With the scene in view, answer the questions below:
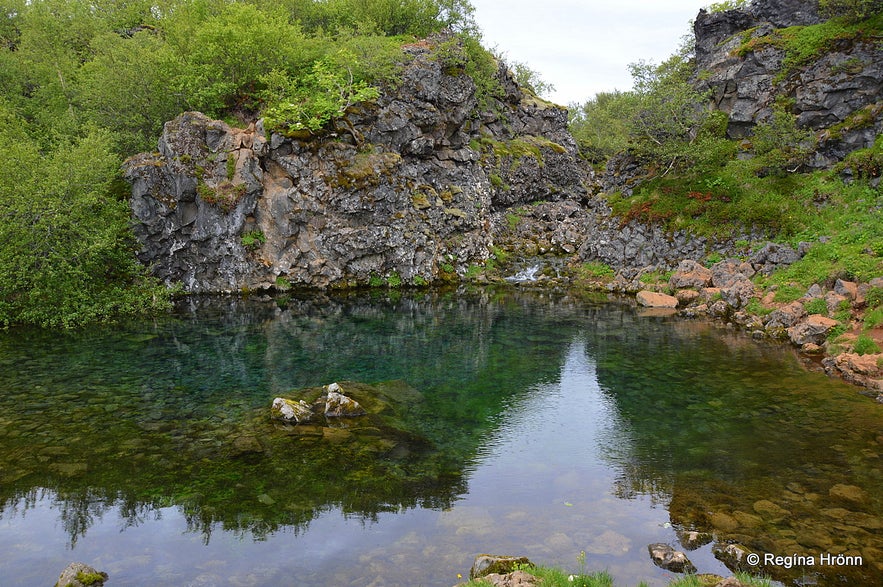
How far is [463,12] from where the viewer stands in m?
61.9

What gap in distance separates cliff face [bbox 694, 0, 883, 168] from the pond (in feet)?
88.5

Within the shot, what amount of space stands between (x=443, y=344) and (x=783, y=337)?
19405 mm

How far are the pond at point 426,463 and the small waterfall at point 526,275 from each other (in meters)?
20.6

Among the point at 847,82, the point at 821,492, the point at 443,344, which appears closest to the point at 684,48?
the point at 847,82

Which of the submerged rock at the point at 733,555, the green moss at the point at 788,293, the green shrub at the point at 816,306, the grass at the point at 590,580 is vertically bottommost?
the submerged rock at the point at 733,555

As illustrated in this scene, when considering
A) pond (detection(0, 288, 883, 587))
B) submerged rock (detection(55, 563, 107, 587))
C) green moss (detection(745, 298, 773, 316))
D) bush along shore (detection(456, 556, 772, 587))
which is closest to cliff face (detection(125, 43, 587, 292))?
pond (detection(0, 288, 883, 587))

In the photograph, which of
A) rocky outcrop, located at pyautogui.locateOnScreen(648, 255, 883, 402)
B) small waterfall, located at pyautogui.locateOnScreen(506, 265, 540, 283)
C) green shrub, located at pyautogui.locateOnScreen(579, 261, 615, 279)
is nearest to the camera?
rocky outcrop, located at pyautogui.locateOnScreen(648, 255, 883, 402)

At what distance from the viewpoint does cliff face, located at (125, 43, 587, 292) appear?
40.7m

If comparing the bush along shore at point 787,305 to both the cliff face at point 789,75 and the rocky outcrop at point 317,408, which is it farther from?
the rocky outcrop at point 317,408

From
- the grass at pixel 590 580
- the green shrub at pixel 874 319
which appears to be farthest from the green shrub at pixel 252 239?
the green shrub at pixel 874 319

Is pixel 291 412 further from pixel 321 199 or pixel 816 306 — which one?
pixel 816 306

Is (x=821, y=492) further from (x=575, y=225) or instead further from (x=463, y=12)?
(x=463, y=12)

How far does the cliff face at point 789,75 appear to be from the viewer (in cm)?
4188

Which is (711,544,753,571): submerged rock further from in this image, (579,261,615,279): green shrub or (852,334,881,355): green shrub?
(579,261,615,279): green shrub
